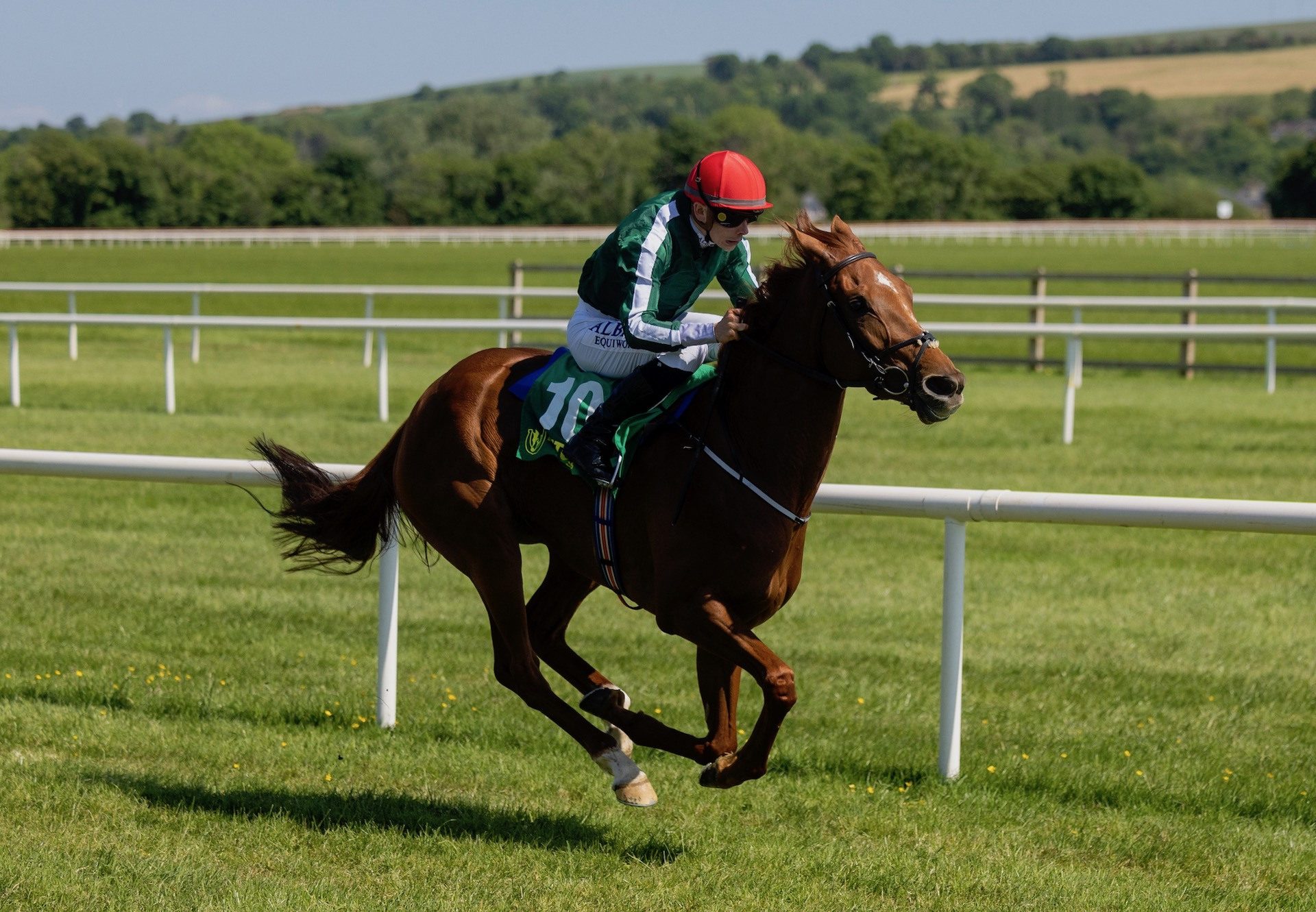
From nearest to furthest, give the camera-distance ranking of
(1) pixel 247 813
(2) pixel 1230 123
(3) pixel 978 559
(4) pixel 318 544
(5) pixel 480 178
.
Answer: (1) pixel 247 813 < (4) pixel 318 544 < (3) pixel 978 559 < (5) pixel 480 178 < (2) pixel 1230 123

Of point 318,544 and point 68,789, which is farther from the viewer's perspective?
point 318,544

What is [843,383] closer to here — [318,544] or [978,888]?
[978,888]

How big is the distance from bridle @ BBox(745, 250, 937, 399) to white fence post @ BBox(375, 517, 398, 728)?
178 centimetres

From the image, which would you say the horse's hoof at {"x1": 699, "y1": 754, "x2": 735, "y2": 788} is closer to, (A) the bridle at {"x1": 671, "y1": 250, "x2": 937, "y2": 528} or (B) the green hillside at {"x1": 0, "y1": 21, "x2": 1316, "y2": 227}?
(A) the bridle at {"x1": 671, "y1": 250, "x2": 937, "y2": 528}

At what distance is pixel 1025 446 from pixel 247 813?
336 inches

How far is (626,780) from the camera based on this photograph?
4.01 metres

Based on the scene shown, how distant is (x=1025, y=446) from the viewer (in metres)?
11.8

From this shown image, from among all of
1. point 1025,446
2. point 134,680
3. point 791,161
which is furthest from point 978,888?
point 791,161

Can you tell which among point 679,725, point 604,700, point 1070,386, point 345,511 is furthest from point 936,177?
point 604,700

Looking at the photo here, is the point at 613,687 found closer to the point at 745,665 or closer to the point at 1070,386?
the point at 745,665

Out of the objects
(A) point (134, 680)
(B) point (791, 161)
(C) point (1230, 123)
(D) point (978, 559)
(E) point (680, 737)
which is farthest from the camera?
(C) point (1230, 123)

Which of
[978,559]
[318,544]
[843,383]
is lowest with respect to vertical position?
[978,559]

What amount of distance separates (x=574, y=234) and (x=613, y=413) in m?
61.0

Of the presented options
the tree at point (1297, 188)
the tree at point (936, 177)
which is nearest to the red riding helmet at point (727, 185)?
the tree at point (936, 177)
